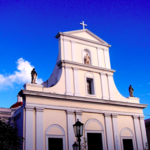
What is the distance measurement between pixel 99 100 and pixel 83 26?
816 centimetres

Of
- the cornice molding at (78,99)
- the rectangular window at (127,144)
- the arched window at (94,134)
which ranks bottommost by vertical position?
the rectangular window at (127,144)

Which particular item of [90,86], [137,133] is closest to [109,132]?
[137,133]

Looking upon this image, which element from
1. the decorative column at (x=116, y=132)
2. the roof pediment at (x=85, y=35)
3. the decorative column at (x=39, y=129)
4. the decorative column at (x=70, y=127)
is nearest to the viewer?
the decorative column at (x=39, y=129)

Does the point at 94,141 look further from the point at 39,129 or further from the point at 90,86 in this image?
the point at 39,129

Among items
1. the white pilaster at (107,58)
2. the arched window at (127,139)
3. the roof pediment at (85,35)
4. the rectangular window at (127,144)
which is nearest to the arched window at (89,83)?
the white pilaster at (107,58)

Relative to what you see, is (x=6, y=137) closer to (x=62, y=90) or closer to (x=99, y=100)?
(x=62, y=90)

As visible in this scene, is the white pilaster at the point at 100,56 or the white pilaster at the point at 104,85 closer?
the white pilaster at the point at 104,85

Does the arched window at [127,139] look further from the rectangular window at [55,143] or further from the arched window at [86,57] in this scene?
the arched window at [86,57]

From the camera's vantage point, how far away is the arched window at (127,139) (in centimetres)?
2125

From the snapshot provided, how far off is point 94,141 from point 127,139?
11.9ft

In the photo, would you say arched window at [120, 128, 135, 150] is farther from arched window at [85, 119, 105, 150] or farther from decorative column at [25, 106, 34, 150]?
decorative column at [25, 106, 34, 150]

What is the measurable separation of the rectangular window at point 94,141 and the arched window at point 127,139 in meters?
2.37

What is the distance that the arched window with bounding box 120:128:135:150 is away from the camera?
69.7 feet

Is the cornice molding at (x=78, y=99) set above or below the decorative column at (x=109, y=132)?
above
